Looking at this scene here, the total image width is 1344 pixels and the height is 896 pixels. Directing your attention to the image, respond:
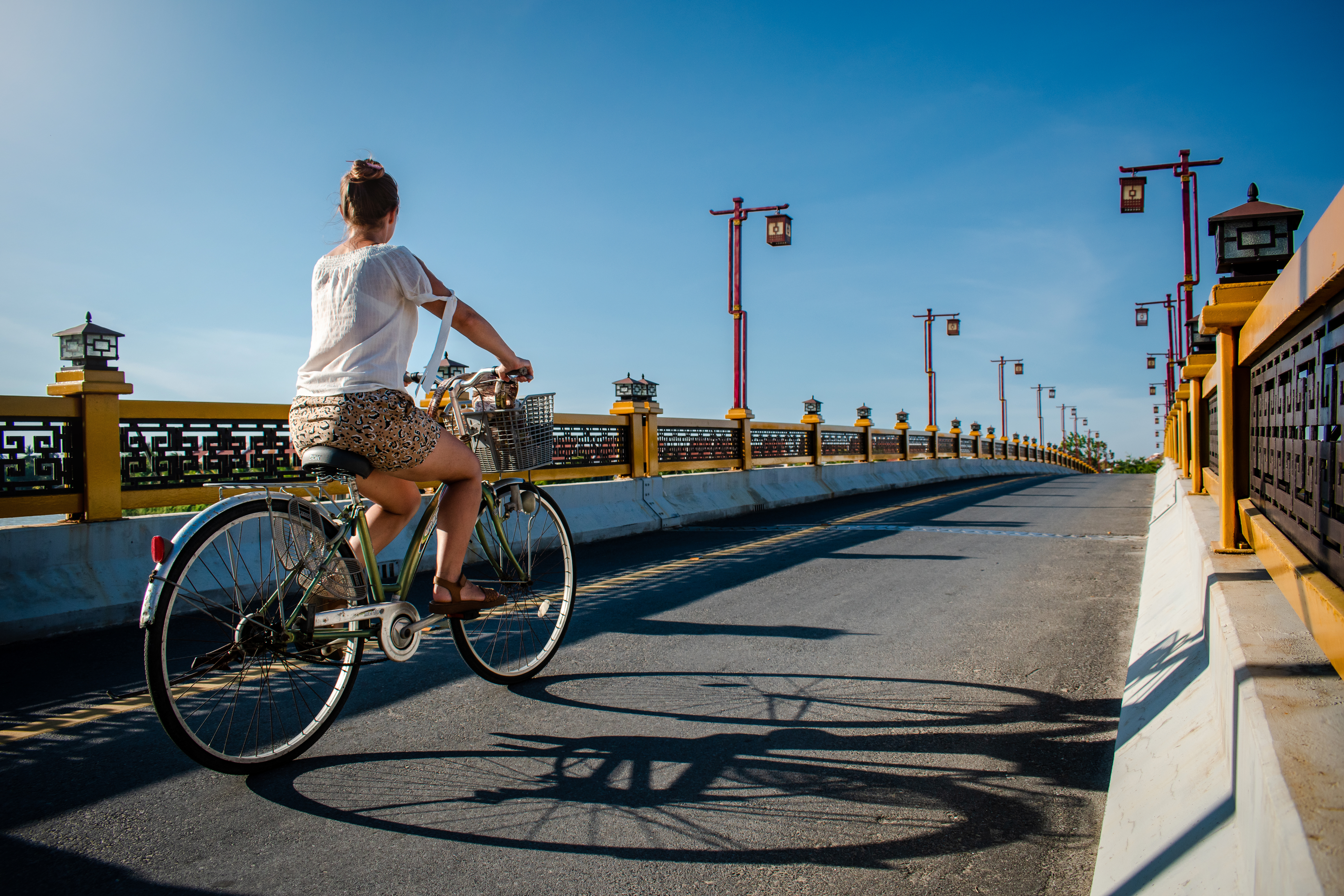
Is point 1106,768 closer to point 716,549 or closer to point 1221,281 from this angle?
point 1221,281

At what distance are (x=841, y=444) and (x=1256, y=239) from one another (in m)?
17.3

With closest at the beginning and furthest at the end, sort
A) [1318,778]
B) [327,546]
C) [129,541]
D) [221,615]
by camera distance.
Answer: [1318,778]
[327,546]
[221,615]
[129,541]

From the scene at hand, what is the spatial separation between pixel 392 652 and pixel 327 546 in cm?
48

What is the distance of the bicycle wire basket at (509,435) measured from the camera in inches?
149

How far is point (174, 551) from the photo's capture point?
9.18 ft

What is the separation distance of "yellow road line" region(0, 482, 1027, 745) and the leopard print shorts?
103 cm

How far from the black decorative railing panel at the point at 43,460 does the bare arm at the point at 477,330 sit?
13.8ft

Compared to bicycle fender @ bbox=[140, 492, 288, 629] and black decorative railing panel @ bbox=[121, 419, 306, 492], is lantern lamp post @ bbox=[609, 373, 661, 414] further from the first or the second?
bicycle fender @ bbox=[140, 492, 288, 629]

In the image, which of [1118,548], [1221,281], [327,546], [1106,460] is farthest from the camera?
[1106,460]

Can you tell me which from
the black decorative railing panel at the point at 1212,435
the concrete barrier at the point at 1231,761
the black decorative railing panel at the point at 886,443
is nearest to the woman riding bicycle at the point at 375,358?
the concrete barrier at the point at 1231,761

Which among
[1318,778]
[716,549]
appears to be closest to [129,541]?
[716,549]

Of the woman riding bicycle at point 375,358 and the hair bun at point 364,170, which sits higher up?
the hair bun at point 364,170

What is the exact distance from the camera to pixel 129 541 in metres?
6.25

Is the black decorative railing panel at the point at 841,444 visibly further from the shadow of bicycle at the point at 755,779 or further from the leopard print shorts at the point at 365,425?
the leopard print shorts at the point at 365,425
